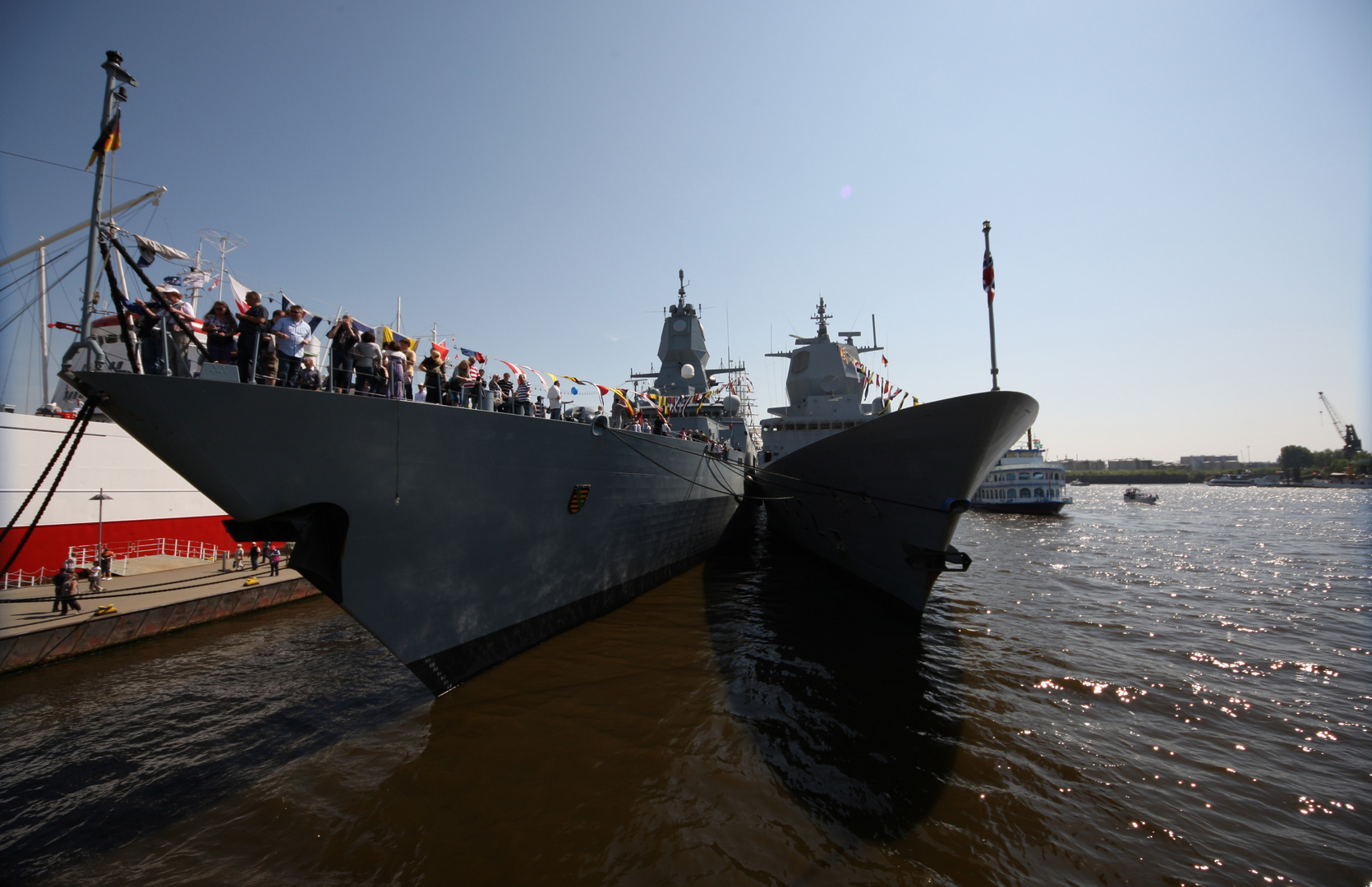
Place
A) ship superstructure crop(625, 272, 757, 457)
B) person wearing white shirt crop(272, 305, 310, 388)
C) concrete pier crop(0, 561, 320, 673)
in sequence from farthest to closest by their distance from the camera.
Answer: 1. ship superstructure crop(625, 272, 757, 457)
2. concrete pier crop(0, 561, 320, 673)
3. person wearing white shirt crop(272, 305, 310, 388)

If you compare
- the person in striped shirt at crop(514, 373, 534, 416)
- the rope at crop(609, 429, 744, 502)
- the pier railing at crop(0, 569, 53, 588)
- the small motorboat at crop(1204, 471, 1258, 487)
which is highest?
the person in striped shirt at crop(514, 373, 534, 416)

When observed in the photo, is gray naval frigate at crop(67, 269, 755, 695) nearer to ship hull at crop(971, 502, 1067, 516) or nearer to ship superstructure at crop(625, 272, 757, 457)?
ship superstructure at crop(625, 272, 757, 457)

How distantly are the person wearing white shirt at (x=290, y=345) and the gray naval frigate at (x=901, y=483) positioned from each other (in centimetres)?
672

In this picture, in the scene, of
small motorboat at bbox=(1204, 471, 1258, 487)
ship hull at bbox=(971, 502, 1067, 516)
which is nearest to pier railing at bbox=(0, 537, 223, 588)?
ship hull at bbox=(971, 502, 1067, 516)

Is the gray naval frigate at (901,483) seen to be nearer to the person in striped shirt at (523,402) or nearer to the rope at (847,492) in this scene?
the rope at (847,492)

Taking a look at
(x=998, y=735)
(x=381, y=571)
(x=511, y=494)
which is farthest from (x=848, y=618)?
(x=381, y=571)

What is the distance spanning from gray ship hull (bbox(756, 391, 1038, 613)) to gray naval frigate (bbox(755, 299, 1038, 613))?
0.02 metres

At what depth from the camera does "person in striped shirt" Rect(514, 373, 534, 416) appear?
20.1 ft

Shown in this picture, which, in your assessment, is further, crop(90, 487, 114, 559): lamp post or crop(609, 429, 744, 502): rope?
crop(90, 487, 114, 559): lamp post

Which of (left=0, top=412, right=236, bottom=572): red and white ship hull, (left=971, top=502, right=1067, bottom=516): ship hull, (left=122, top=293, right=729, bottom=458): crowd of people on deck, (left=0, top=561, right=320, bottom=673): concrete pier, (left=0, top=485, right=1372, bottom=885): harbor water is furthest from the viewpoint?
(left=971, top=502, right=1067, bottom=516): ship hull

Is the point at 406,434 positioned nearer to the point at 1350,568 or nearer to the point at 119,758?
the point at 119,758

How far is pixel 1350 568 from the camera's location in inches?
536

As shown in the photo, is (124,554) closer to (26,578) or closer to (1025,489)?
(26,578)

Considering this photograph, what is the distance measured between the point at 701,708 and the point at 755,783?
3.97 ft
